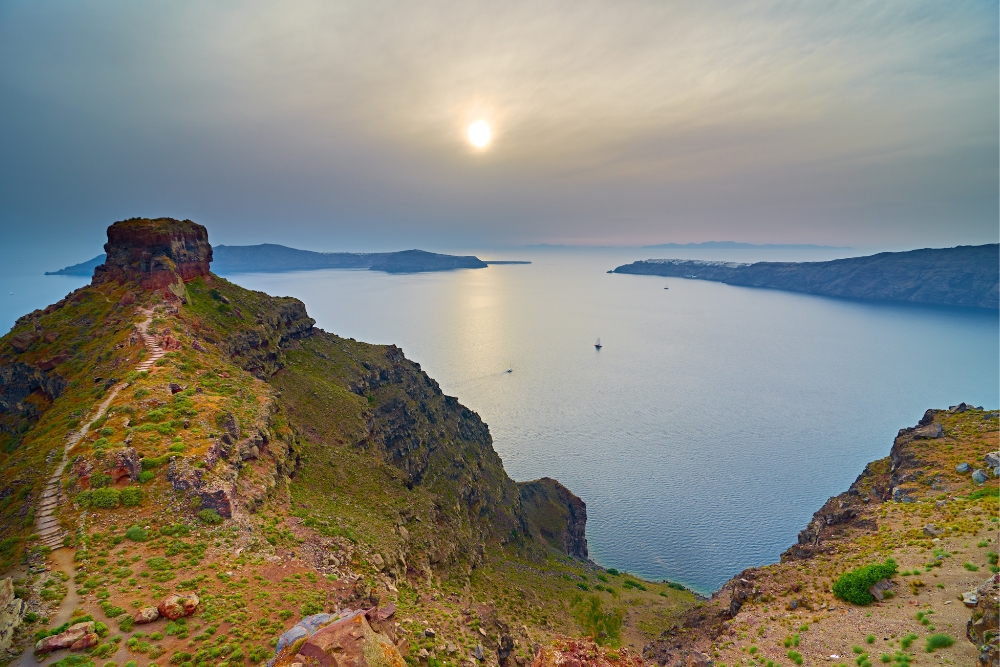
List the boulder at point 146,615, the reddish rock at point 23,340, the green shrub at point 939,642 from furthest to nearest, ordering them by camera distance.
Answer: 1. the reddish rock at point 23,340
2. the green shrub at point 939,642
3. the boulder at point 146,615

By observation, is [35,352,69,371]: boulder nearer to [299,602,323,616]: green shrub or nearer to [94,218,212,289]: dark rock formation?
[94,218,212,289]: dark rock formation

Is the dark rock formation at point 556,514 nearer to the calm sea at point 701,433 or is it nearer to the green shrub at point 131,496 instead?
the calm sea at point 701,433

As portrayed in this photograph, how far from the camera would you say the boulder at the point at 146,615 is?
2139 cm

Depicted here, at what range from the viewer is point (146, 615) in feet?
70.5

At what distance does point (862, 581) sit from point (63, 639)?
47116 millimetres

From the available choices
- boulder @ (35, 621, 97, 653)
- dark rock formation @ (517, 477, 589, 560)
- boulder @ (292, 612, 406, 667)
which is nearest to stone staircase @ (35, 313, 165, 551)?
boulder @ (35, 621, 97, 653)

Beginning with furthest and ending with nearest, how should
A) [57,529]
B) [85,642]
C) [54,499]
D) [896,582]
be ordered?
[54,499], [896,582], [57,529], [85,642]

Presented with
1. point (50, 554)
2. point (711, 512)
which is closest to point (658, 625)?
point (711, 512)

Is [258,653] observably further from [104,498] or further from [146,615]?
[104,498]

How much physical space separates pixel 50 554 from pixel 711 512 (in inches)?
4043

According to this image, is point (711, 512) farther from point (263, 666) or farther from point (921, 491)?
point (263, 666)

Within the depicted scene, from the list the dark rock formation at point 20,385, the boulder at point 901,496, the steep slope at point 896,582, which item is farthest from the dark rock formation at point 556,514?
the dark rock formation at point 20,385

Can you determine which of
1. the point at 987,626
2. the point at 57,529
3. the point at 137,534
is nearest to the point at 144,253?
the point at 57,529

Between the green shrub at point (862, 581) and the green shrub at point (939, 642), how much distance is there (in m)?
6.34
